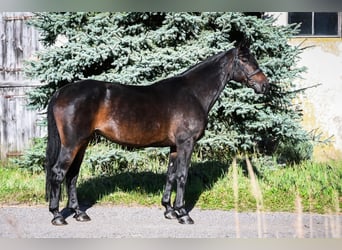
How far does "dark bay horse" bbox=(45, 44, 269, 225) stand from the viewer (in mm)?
6105

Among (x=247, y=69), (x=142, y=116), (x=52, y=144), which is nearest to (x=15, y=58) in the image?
(x=52, y=144)

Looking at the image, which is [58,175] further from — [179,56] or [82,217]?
[179,56]

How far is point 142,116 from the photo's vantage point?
6359mm

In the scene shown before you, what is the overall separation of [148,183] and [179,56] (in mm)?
2027

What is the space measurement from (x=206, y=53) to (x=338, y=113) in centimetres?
326

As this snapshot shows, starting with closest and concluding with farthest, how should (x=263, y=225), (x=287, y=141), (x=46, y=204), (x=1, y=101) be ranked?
(x=263, y=225) → (x=46, y=204) → (x=287, y=141) → (x=1, y=101)

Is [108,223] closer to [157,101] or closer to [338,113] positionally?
[157,101]

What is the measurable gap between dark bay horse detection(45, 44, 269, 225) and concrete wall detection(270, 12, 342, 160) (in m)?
4.18

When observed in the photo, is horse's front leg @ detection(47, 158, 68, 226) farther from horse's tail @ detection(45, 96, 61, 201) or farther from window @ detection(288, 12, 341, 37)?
window @ detection(288, 12, 341, 37)

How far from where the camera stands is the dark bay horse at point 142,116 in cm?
611

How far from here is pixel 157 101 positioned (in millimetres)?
6445

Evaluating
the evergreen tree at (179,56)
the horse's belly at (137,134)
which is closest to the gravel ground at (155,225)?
the horse's belly at (137,134)

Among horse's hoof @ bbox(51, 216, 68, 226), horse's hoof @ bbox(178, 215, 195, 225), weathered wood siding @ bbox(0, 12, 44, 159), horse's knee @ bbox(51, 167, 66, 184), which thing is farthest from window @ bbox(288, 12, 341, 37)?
horse's hoof @ bbox(51, 216, 68, 226)
